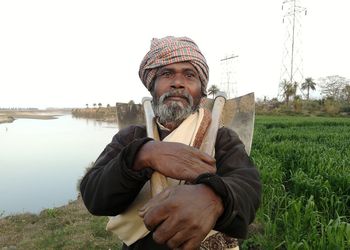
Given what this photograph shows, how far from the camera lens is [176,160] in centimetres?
87

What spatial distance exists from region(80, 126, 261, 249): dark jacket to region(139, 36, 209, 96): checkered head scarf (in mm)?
324

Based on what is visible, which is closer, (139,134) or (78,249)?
(139,134)

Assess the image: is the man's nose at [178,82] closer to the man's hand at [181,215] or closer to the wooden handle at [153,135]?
the wooden handle at [153,135]

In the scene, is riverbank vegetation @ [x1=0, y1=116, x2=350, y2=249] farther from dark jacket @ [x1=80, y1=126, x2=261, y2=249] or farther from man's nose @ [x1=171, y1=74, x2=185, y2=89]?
man's nose @ [x1=171, y1=74, x2=185, y2=89]

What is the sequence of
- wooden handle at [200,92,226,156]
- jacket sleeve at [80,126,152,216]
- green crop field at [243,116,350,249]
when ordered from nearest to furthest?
jacket sleeve at [80,126,152,216]
wooden handle at [200,92,226,156]
green crop field at [243,116,350,249]

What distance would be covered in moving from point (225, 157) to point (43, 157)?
47.0 ft

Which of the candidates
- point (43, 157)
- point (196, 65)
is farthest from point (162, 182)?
point (43, 157)

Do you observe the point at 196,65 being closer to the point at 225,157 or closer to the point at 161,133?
the point at 161,133

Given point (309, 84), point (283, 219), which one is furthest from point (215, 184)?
point (309, 84)

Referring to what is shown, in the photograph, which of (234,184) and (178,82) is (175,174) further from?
(178,82)

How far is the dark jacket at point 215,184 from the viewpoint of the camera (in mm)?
845

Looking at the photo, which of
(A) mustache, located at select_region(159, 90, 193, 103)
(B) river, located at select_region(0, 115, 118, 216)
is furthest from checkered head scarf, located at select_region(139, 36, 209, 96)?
(B) river, located at select_region(0, 115, 118, 216)

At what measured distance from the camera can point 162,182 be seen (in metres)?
0.99

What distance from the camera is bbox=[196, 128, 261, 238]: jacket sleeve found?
0.82m
